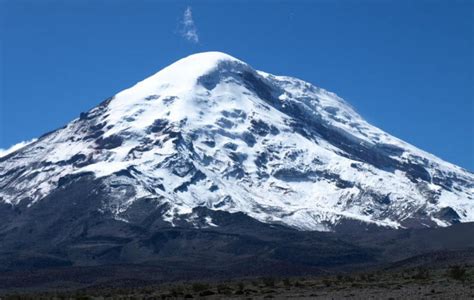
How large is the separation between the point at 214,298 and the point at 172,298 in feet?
11.9

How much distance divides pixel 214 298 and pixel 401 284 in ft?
44.9

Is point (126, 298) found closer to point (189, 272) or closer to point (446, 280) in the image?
point (446, 280)

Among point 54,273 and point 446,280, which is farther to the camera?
point 54,273

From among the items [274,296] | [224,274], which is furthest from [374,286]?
[224,274]

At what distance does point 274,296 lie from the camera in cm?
7156

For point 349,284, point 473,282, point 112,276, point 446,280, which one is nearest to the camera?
point 473,282

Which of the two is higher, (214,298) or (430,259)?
(430,259)

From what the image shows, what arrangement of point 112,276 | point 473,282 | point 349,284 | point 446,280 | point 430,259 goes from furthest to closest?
point 112,276
point 430,259
point 349,284
point 446,280
point 473,282

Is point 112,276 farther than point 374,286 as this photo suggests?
Yes

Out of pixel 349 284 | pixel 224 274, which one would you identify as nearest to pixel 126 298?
pixel 349 284

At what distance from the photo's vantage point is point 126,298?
77.4 meters

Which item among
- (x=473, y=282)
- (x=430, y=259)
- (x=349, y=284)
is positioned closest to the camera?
(x=473, y=282)

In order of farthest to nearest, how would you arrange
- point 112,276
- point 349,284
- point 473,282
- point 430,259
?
1. point 112,276
2. point 430,259
3. point 349,284
4. point 473,282

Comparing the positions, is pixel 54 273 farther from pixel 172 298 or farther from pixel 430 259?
pixel 172 298
